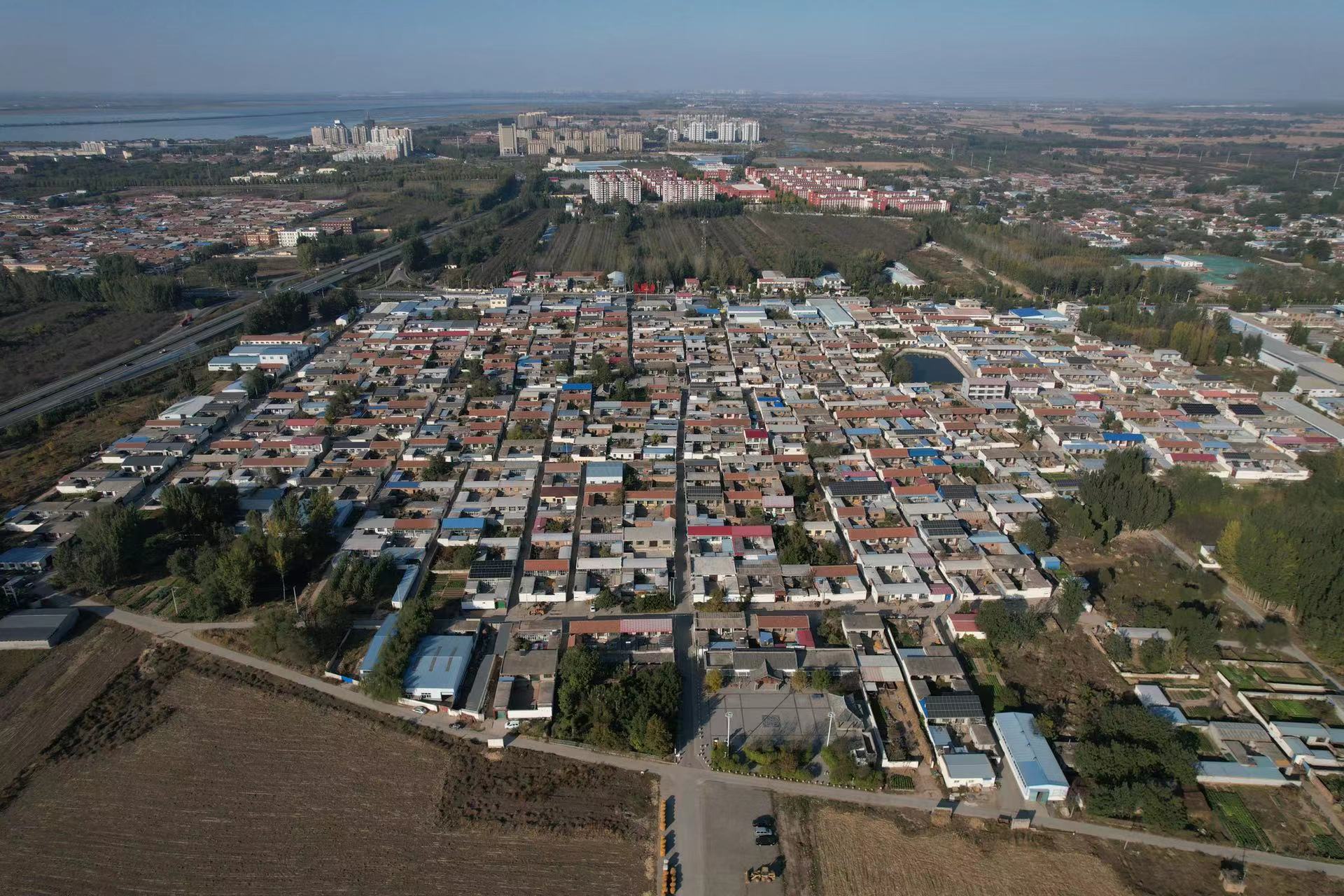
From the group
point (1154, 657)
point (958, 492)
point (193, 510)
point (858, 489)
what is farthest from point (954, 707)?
point (193, 510)

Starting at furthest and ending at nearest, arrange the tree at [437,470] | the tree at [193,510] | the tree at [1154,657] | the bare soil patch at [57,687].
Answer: the tree at [437,470] < the tree at [193,510] < the tree at [1154,657] < the bare soil patch at [57,687]

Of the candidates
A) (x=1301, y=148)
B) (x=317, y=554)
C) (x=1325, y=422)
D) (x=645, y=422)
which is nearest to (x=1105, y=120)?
(x=1301, y=148)

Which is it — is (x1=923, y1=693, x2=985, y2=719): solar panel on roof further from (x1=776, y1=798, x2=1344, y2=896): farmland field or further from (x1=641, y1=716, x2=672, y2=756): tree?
(x1=641, y1=716, x2=672, y2=756): tree

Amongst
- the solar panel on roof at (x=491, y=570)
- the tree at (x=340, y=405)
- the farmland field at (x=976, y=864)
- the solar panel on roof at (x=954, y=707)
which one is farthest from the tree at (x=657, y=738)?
the tree at (x=340, y=405)

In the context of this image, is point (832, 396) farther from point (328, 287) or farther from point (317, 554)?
point (328, 287)

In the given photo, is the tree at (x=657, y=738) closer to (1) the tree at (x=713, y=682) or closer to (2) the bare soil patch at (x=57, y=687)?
(1) the tree at (x=713, y=682)

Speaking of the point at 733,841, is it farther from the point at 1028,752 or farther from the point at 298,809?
the point at 298,809
